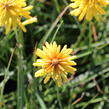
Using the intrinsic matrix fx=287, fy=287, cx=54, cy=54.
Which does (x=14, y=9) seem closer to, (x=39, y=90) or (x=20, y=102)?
(x=20, y=102)

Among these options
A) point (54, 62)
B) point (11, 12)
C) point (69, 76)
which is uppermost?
point (11, 12)

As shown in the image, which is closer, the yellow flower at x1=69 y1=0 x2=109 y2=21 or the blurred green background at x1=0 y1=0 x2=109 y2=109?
the yellow flower at x1=69 y1=0 x2=109 y2=21

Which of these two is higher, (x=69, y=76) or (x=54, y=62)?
Result: (x=54, y=62)

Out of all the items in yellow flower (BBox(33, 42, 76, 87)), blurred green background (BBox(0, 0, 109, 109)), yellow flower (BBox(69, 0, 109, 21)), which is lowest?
blurred green background (BBox(0, 0, 109, 109))

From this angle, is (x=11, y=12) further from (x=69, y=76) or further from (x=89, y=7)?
(x=69, y=76)

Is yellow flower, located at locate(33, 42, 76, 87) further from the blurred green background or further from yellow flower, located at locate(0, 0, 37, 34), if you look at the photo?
the blurred green background

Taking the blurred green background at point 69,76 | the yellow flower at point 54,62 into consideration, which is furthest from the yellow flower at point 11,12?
the blurred green background at point 69,76

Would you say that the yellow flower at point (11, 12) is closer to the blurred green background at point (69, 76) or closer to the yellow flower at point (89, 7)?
the yellow flower at point (89, 7)

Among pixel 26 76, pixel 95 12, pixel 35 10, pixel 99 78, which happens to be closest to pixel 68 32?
pixel 35 10

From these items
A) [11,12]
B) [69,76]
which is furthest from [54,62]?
[69,76]

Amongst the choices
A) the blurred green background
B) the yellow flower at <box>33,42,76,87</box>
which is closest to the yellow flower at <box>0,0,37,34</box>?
the yellow flower at <box>33,42,76,87</box>
